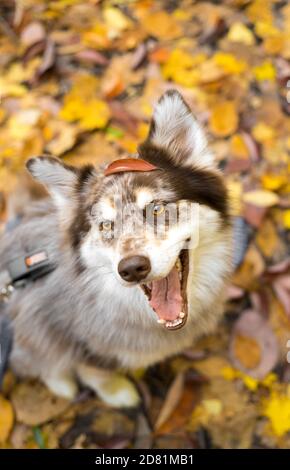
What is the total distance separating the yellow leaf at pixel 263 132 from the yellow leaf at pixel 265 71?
0.33 meters

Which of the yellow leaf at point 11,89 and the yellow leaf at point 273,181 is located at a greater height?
the yellow leaf at point 11,89

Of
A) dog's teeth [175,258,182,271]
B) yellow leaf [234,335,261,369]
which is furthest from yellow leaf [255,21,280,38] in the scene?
dog's teeth [175,258,182,271]

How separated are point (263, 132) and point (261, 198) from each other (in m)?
0.43

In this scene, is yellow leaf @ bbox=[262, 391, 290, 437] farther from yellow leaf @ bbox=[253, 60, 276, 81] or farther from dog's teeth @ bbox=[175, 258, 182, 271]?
yellow leaf @ bbox=[253, 60, 276, 81]

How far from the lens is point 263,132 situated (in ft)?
7.95

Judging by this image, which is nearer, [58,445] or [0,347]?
[0,347]

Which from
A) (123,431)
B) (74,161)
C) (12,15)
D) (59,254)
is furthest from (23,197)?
(12,15)

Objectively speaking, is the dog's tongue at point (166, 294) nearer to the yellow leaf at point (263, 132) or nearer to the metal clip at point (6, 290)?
the metal clip at point (6, 290)

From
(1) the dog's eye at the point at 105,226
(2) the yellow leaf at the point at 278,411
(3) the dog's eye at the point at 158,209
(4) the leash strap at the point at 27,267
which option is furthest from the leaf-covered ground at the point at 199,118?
(4) the leash strap at the point at 27,267

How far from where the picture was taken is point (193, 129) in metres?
1.44

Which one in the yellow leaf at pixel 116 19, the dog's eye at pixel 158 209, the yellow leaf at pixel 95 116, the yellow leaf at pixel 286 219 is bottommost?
the yellow leaf at pixel 286 219

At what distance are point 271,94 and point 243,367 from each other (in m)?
1.48

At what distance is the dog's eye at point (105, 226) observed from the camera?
1.36 m
